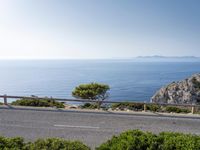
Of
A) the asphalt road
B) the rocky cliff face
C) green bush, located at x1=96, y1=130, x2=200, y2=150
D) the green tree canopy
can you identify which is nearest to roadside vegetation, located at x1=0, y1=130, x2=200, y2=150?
green bush, located at x1=96, y1=130, x2=200, y2=150

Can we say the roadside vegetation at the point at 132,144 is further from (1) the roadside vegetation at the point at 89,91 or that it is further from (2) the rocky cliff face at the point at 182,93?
(2) the rocky cliff face at the point at 182,93

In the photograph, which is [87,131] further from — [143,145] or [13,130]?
[143,145]

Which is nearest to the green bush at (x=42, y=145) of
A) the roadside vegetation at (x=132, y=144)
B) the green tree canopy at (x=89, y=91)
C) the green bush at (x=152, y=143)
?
the roadside vegetation at (x=132, y=144)

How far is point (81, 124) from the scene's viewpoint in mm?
14516

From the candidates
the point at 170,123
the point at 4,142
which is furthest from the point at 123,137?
the point at 170,123

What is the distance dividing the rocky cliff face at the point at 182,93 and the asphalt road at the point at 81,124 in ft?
105

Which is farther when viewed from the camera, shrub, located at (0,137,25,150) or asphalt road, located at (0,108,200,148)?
asphalt road, located at (0,108,200,148)

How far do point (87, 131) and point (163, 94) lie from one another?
137ft

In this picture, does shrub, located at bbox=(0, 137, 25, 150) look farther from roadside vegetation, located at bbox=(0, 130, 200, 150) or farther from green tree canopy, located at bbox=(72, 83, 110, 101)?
green tree canopy, located at bbox=(72, 83, 110, 101)

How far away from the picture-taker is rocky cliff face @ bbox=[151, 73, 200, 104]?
4656cm

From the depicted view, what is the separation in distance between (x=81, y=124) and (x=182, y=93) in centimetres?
3802

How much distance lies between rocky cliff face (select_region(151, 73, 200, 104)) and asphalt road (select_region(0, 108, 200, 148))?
3199 cm

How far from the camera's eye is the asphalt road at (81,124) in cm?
1279

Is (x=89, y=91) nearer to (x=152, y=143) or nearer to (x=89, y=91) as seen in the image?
(x=89, y=91)
